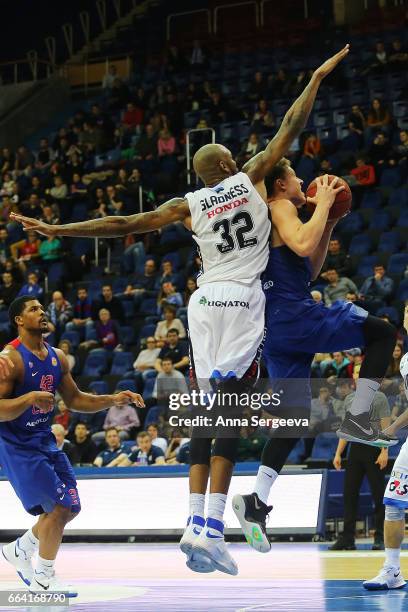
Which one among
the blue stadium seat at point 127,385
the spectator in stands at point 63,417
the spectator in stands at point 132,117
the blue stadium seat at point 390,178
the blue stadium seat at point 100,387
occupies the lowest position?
the spectator in stands at point 63,417

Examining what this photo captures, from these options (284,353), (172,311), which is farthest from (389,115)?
(284,353)

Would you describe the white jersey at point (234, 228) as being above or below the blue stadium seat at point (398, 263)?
above

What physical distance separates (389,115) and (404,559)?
11.2 metres

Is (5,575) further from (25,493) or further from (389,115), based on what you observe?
(389,115)

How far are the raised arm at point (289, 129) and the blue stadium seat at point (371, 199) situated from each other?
12.2m

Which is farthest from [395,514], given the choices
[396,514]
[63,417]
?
[63,417]

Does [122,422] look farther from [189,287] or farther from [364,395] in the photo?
[364,395]

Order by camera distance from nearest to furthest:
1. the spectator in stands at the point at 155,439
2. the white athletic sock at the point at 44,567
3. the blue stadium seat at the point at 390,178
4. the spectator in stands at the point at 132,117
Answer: the white athletic sock at the point at 44,567, the spectator in stands at the point at 155,439, the blue stadium seat at the point at 390,178, the spectator in stands at the point at 132,117

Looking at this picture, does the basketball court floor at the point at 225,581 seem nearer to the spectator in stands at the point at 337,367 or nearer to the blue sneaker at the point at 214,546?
the blue sneaker at the point at 214,546

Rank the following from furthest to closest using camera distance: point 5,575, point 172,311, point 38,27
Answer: point 38,27
point 172,311
point 5,575

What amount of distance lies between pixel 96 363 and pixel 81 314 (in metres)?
1.50

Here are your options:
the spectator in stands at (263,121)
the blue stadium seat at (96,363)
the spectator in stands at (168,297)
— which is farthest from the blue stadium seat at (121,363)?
the spectator in stands at (263,121)

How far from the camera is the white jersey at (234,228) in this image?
6844 millimetres

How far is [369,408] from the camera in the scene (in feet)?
23.3
